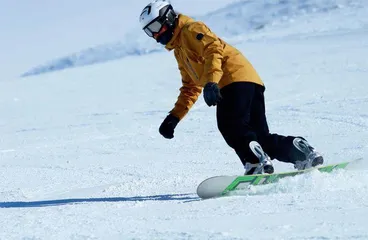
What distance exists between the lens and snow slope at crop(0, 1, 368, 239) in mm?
3373

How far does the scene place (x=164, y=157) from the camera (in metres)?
7.07

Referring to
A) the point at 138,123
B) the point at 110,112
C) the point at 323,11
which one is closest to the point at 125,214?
the point at 138,123

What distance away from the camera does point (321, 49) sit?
16938 millimetres

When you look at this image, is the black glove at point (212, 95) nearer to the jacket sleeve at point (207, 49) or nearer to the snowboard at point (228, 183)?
the jacket sleeve at point (207, 49)

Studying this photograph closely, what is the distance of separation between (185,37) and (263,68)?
11260 millimetres

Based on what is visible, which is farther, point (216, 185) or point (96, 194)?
point (96, 194)

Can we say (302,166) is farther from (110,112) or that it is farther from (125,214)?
(110,112)

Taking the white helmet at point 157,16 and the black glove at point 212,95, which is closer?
the black glove at point 212,95

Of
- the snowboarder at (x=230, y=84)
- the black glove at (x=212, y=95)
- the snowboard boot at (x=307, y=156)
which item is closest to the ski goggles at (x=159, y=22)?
the snowboarder at (x=230, y=84)

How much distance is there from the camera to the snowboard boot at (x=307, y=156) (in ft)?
15.2

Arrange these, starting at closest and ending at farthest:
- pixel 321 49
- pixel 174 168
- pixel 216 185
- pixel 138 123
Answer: pixel 216 185, pixel 174 168, pixel 138 123, pixel 321 49

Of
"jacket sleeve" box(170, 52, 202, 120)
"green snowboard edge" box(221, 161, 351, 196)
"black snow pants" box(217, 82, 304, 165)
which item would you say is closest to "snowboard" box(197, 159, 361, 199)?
"green snowboard edge" box(221, 161, 351, 196)

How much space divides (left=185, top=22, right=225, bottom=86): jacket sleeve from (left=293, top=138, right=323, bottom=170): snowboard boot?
0.83 m

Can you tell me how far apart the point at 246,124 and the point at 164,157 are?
102 inches
